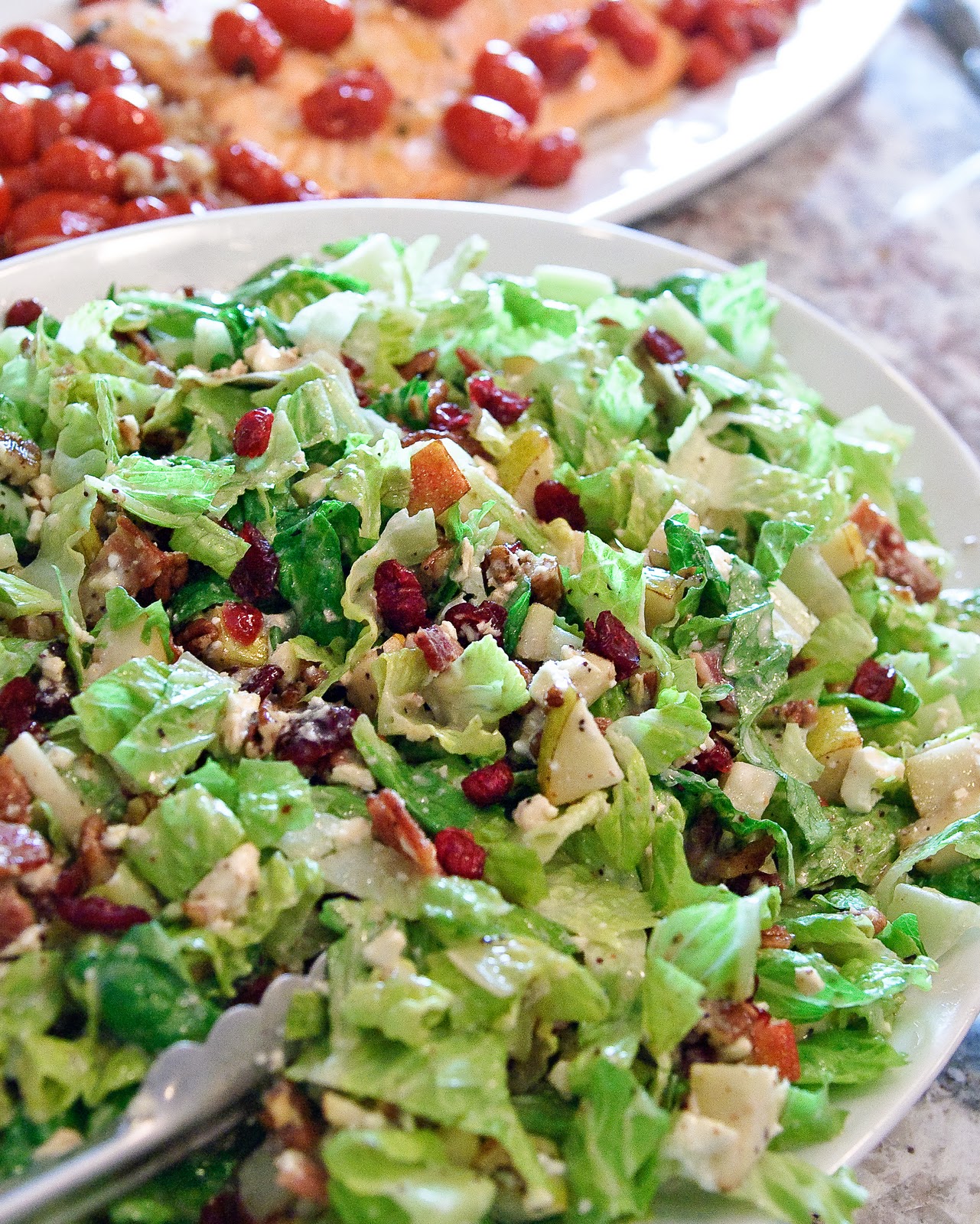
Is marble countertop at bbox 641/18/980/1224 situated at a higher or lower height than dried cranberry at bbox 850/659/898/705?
higher

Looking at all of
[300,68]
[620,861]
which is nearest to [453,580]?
[620,861]

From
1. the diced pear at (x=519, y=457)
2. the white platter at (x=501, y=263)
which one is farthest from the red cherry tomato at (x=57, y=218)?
the diced pear at (x=519, y=457)

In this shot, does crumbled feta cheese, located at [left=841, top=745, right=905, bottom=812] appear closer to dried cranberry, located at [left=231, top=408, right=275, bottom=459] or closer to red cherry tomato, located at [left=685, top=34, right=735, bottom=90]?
dried cranberry, located at [left=231, top=408, right=275, bottom=459]

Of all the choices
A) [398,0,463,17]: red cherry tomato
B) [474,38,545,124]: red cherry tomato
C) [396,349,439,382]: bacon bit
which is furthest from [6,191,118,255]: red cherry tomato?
[398,0,463,17]: red cherry tomato

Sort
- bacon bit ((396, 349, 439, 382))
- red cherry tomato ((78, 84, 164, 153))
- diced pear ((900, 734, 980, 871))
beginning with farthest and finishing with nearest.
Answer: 1. red cherry tomato ((78, 84, 164, 153))
2. bacon bit ((396, 349, 439, 382))
3. diced pear ((900, 734, 980, 871))

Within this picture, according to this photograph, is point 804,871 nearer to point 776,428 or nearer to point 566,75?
point 776,428

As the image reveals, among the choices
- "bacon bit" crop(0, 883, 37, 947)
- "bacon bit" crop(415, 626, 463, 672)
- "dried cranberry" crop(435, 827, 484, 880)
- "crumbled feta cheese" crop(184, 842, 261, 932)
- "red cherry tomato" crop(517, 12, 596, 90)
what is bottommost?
"bacon bit" crop(0, 883, 37, 947)

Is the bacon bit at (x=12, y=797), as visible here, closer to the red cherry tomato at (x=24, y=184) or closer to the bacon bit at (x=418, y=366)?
the bacon bit at (x=418, y=366)
